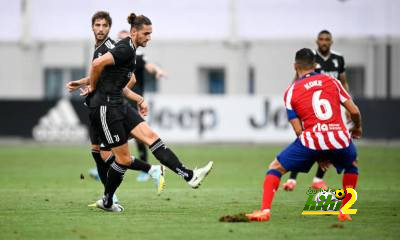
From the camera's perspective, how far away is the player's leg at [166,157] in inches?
421

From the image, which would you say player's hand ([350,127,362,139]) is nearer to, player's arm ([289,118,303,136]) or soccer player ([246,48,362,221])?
soccer player ([246,48,362,221])

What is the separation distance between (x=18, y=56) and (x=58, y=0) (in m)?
5.66

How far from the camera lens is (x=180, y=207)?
11344 millimetres

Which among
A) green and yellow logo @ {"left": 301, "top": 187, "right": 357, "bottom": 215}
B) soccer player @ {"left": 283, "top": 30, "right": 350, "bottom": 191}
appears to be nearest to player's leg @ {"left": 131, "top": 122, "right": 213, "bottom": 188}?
green and yellow logo @ {"left": 301, "top": 187, "right": 357, "bottom": 215}

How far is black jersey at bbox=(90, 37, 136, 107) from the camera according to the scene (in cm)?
1034

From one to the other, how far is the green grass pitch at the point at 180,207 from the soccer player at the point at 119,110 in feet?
1.63

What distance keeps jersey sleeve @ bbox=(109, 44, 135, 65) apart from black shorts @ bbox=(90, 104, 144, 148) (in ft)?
1.95

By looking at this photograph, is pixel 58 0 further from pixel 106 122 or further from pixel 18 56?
pixel 106 122

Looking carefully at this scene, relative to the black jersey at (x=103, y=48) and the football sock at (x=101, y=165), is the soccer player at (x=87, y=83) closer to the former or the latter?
the black jersey at (x=103, y=48)

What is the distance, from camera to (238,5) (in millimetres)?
30578

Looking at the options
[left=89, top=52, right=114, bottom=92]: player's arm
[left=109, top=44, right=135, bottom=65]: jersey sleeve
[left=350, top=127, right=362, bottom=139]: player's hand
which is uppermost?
[left=109, top=44, right=135, bottom=65]: jersey sleeve

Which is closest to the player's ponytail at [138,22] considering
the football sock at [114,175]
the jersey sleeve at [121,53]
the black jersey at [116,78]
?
the black jersey at [116,78]

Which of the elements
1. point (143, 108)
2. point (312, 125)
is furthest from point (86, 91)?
point (312, 125)

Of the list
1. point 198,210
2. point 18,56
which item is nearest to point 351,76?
point 18,56
